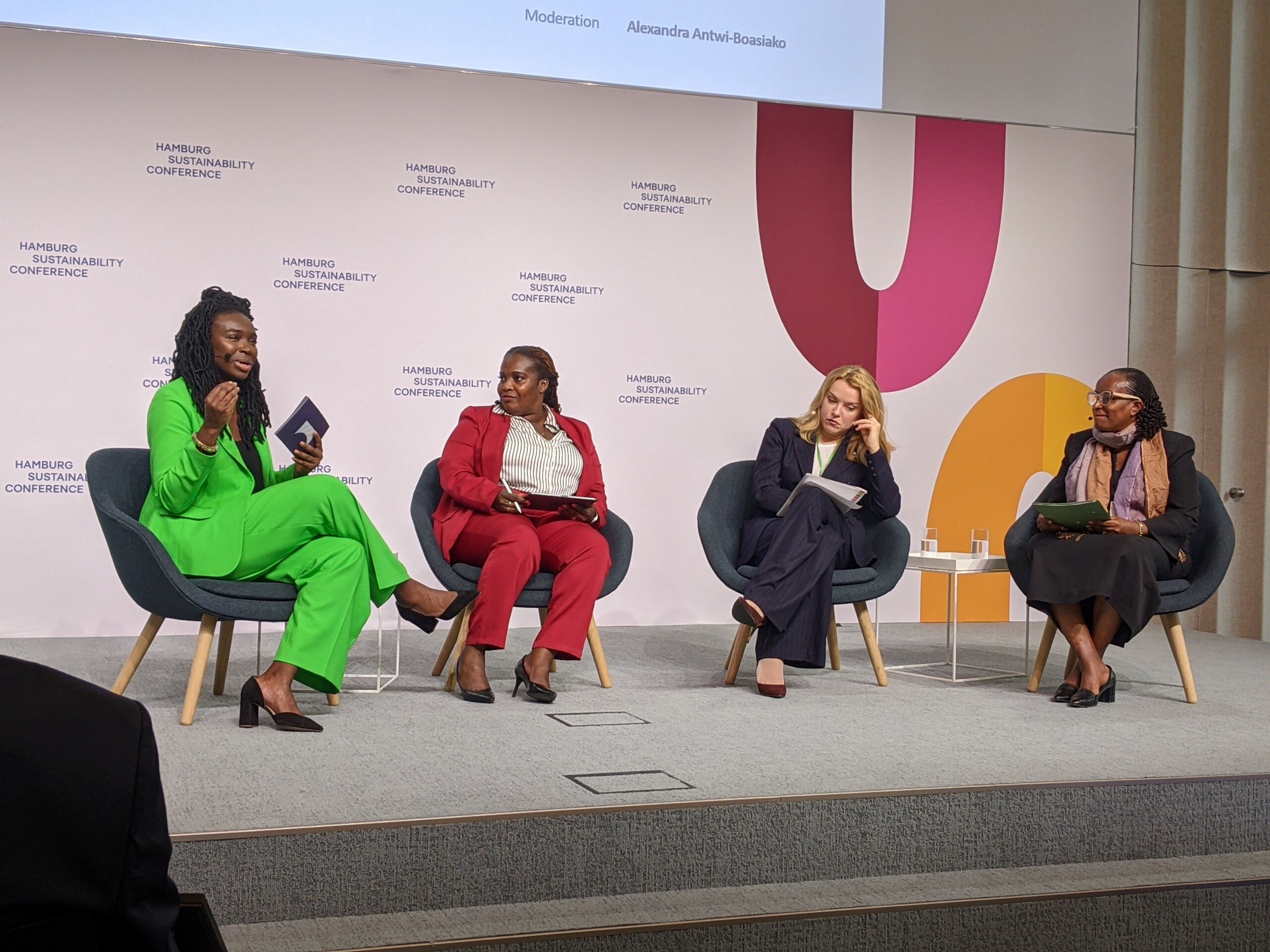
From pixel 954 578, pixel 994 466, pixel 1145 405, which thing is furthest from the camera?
pixel 994 466

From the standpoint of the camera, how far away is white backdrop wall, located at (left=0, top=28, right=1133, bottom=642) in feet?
15.6

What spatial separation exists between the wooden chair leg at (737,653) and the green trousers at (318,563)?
3.99ft

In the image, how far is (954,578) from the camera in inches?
173

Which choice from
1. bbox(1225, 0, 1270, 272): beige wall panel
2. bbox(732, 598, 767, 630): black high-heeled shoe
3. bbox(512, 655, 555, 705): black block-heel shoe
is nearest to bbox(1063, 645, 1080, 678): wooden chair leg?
bbox(732, 598, 767, 630): black high-heeled shoe

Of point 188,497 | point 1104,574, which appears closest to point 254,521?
point 188,497

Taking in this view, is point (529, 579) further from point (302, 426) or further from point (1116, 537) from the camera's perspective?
point (1116, 537)

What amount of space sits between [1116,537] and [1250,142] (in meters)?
3.12

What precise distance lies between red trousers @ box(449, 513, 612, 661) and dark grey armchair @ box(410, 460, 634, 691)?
41 millimetres

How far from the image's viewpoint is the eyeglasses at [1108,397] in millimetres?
4082

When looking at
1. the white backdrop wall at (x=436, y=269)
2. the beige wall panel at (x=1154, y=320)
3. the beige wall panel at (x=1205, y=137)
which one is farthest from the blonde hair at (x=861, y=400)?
the beige wall panel at (x=1205, y=137)

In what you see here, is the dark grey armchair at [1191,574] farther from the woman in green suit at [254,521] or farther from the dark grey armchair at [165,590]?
the dark grey armchair at [165,590]

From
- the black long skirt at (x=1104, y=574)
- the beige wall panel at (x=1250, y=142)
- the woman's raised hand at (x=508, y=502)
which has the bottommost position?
the black long skirt at (x=1104, y=574)

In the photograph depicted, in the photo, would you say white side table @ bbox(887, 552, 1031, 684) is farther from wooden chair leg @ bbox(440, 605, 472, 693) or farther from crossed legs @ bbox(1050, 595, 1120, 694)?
wooden chair leg @ bbox(440, 605, 472, 693)

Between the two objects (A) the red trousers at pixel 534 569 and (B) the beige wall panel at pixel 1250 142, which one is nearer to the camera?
(A) the red trousers at pixel 534 569
